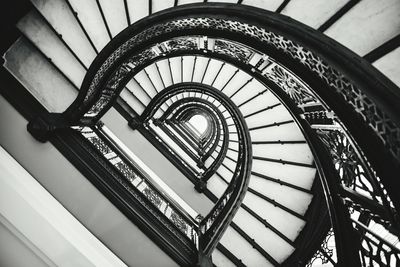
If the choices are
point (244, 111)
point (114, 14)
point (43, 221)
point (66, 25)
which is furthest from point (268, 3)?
point (43, 221)

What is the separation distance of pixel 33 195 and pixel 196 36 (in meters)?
2.63

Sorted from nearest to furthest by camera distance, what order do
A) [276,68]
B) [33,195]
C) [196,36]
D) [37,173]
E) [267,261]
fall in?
[276,68] < [196,36] < [33,195] < [37,173] < [267,261]

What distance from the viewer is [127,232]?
3064 mm

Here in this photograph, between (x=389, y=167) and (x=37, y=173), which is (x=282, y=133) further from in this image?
(x=37, y=173)

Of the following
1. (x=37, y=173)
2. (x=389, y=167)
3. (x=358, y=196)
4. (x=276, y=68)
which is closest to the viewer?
(x=389, y=167)

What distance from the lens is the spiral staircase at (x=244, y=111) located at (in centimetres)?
150

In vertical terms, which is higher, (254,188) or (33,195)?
(254,188)

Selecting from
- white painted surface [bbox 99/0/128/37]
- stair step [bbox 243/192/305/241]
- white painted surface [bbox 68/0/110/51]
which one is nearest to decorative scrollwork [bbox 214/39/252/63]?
white painted surface [bbox 99/0/128/37]

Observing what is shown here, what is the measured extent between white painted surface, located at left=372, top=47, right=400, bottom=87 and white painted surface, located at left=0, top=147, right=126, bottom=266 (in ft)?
12.7

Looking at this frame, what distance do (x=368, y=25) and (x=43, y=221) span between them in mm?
4120

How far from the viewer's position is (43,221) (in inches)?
104

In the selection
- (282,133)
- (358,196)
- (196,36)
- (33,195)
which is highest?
(282,133)

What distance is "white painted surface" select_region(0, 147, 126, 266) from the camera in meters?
2.57

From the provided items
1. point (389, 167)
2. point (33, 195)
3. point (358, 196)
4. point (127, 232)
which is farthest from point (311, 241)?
point (33, 195)
